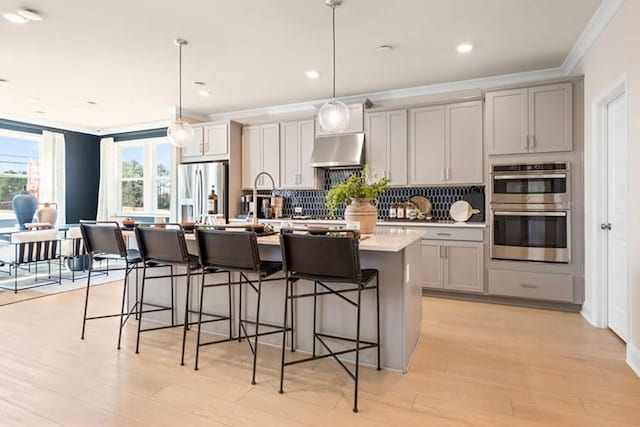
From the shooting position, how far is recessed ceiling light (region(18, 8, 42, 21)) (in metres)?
3.00

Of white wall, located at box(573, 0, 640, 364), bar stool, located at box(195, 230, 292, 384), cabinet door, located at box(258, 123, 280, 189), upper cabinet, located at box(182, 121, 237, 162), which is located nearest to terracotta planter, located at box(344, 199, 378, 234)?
bar stool, located at box(195, 230, 292, 384)

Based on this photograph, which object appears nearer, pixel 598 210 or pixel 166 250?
pixel 166 250

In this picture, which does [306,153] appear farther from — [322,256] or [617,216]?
[617,216]

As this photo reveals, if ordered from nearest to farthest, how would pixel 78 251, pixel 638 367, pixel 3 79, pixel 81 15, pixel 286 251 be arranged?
pixel 286 251, pixel 638 367, pixel 81 15, pixel 3 79, pixel 78 251

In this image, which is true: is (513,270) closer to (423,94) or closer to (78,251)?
(423,94)

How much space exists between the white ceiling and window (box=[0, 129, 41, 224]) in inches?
61.5

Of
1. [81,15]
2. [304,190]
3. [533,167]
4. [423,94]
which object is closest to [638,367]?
[533,167]

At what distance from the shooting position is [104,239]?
3010 millimetres

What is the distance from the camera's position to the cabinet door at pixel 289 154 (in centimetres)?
552

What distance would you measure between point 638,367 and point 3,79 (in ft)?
23.4

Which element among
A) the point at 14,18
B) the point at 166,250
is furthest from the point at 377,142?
the point at 14,18

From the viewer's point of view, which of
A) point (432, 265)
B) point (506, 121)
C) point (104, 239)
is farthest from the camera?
point (432, 265)

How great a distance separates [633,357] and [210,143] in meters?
5.60

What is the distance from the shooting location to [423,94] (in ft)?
16.4
